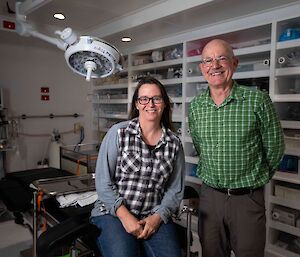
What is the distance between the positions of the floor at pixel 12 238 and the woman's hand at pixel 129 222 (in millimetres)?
1471

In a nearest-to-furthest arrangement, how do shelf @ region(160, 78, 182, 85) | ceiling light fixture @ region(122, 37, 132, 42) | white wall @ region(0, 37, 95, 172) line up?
shelf @ region(160, 78, 182, 85) < ceiling light fixture @ region(122, 37, 132, 42) < white wall @ region(0, 37, 95, 172)

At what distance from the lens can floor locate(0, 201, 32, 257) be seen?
7.63 ft

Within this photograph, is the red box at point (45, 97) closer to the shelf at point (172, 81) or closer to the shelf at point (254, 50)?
the shelf at point (172, 81)

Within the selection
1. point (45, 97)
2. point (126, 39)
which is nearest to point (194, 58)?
point (126, 39)

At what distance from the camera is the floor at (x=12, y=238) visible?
2324 mm

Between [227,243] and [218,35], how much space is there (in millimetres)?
1766

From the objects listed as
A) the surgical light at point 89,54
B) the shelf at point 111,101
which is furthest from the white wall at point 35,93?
the surgical light at point 89,54

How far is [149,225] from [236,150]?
553 mm

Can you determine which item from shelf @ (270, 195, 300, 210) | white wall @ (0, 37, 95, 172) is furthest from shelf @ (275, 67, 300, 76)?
white wall @ (0, 37, 95, 172)

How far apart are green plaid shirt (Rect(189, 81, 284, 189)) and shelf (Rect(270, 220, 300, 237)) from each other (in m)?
0.89

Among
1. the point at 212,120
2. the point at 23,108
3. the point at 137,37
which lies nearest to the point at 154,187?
the point at 212,120

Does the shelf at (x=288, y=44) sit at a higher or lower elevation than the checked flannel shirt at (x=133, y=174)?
higher

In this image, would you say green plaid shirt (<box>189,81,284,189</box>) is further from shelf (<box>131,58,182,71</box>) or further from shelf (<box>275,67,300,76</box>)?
shelf (<box>131,58,182,71</box>)

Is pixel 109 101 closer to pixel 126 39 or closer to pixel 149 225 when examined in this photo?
pixel 126 39
